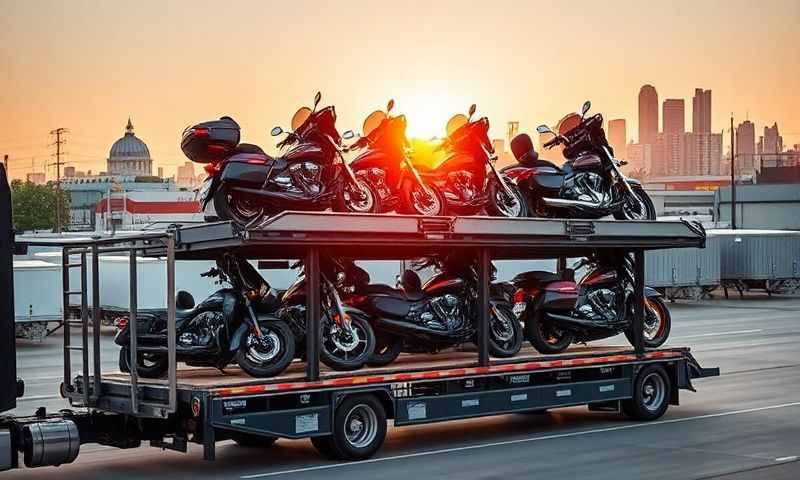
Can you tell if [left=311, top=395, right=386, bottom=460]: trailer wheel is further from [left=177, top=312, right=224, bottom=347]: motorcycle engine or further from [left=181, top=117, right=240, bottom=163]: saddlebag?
[left=181, top=117, right=240, bottom=163]: saddlebag

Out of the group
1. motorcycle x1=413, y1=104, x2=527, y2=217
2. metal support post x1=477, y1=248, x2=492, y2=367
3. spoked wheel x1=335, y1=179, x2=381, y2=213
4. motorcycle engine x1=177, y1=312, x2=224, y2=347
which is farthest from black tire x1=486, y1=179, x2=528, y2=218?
motorcycle engine x1=177, y1=312, x2=224, y2=347

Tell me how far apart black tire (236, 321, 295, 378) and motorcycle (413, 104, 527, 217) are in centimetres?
328

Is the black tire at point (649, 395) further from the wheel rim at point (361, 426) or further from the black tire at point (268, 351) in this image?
the black tire at point (268, 351)

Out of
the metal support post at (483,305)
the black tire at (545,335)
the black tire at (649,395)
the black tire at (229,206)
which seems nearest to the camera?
the black tire at (229,206)

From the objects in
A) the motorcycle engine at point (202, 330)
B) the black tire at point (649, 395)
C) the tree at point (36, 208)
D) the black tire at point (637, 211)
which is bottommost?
the black tire at point (649, 395)

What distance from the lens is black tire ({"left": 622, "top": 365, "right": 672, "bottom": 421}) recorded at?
17609 mm

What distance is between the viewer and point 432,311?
633 inches

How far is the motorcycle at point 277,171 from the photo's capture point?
47.6 feet

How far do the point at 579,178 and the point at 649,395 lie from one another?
315 centimetres

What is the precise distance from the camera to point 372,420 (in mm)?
14664

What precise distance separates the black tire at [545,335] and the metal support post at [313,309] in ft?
13.3

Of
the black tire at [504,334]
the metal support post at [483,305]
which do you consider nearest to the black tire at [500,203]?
the metal support post at [483,305]

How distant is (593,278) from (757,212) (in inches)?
2931

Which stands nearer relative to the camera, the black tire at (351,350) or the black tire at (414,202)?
the black tire at (351,350)
